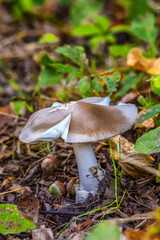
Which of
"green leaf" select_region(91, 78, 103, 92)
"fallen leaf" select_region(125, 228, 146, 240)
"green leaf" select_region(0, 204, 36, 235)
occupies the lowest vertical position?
"green leaf" select_region(0, 204, 36, 235)

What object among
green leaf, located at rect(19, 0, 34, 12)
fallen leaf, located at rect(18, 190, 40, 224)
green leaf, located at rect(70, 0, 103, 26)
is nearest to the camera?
fallen leaf, located at rect(18, 190, 40, 224)

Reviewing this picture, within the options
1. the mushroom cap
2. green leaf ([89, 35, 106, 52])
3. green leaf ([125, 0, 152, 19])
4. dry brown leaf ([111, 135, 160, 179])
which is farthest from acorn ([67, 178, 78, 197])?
green leaf ([125, 0, 152, 19])

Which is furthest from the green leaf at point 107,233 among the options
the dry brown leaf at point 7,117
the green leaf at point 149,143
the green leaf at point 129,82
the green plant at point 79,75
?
the dry brown leaf at point 7,117

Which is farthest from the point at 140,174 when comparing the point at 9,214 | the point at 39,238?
the point at 9,214

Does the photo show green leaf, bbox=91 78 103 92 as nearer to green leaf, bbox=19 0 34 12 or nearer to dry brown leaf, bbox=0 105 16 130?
dry brown leaf, bbox=0 105 16 130

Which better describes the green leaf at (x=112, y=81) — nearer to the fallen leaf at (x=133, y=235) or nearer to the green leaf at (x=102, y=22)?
the fallen leaf at (x=133, y=235)

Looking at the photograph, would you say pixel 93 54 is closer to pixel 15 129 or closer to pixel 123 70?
pixel 123 70

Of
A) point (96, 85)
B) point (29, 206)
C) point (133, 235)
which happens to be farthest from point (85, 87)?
point (133, 235)
